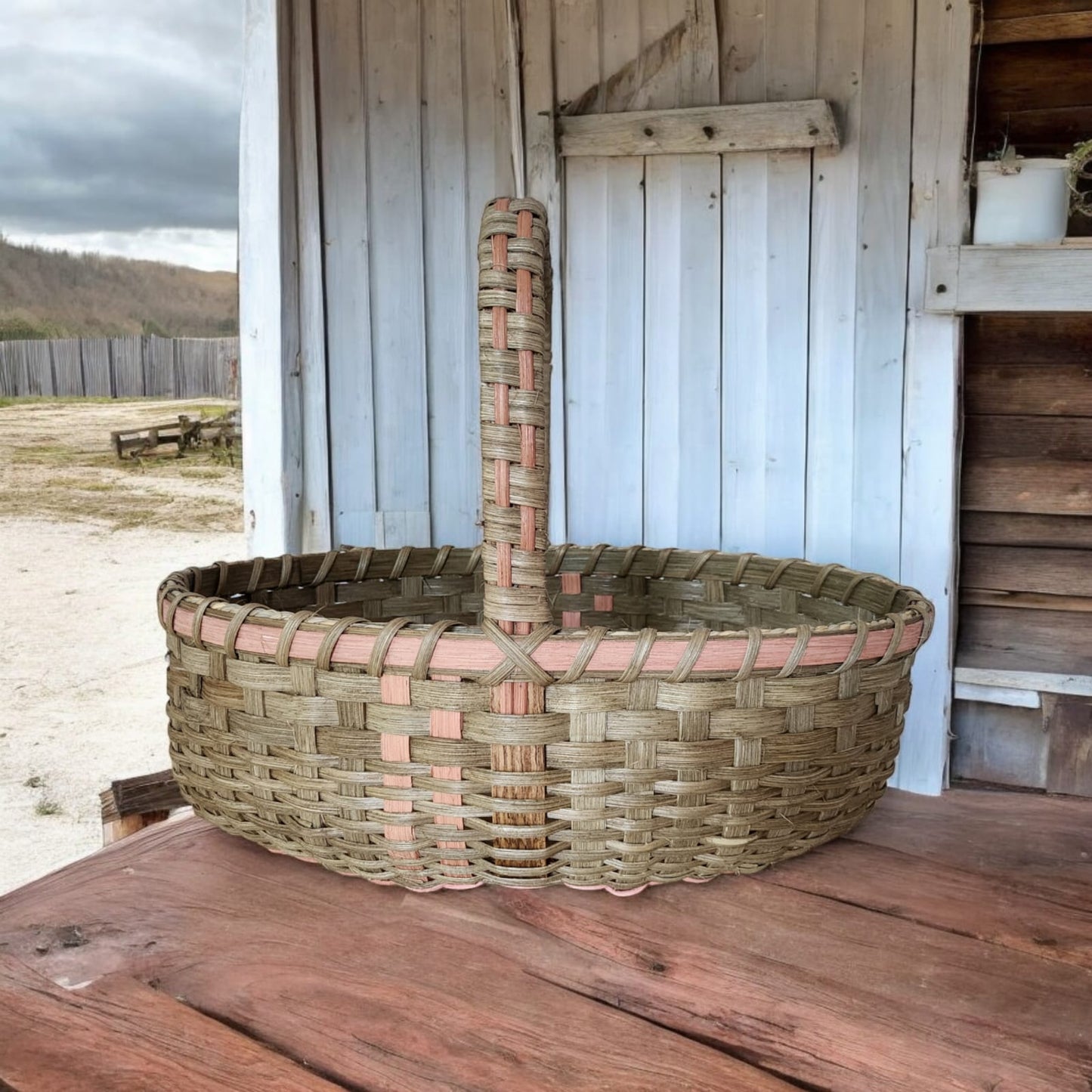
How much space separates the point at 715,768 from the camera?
0.96 m

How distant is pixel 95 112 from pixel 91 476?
3473mm

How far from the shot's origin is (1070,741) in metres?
1.61

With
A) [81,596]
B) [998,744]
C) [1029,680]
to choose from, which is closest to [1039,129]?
[1029,680]

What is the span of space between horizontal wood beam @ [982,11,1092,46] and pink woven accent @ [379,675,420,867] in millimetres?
1285

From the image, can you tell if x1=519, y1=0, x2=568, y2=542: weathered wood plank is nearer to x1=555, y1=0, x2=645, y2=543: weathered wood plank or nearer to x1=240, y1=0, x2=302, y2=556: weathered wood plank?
x1=555, y1=0, x2=645, y2=543: weathered wood plank

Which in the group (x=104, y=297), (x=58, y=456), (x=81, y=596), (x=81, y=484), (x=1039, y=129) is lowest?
(x=81, y=596)

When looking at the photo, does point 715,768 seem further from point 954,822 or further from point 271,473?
point 271,473

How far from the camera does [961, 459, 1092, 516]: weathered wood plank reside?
5.24 feet

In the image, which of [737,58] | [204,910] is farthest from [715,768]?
[737,58]

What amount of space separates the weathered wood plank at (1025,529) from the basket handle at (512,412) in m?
0.99

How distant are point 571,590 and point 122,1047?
0.93 meters

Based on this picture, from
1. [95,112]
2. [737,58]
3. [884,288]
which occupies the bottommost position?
[884,288]

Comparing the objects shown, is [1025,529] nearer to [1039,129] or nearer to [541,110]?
[1039,129]

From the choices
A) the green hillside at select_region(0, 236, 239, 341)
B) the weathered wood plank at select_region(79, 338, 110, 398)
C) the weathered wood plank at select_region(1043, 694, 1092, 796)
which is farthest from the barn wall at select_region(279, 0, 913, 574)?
the weathered wood plank at select_region(79, 338, 110, 398)
